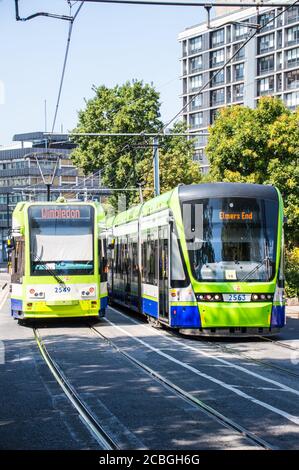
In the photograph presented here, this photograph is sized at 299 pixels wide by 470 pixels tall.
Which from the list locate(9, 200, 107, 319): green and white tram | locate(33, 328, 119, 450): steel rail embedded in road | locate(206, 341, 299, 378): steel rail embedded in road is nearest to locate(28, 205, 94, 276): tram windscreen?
locate(9, 200, 107, 319): green and white tram

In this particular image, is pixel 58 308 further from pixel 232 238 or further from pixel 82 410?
pixel 82 410

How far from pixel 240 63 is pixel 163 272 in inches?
3080

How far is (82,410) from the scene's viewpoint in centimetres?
907

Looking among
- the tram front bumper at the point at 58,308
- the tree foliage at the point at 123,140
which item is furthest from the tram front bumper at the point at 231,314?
the tree foliage at the point at 123,140

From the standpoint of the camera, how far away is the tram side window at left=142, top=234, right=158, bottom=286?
18.9 metres

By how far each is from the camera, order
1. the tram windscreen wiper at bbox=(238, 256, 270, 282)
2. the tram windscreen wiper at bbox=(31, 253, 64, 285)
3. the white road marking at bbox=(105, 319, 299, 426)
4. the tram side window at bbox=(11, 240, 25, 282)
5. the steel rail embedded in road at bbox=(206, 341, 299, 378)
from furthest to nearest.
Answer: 1. the tram side window at bbox=(11, 240, 25, 282)
2. the tram windscreen wiper at bbox=(31, 253, 64, 285)
3. the tram windscreen wiper at bbox=(238, 256, 270, 282)
4. the steel rail embedded in road at bbox=(206, 341, 299, 378)
5. the white road marking at bbox=(105, 319, 299, 426)

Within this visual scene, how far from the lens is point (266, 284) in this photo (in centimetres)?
1630

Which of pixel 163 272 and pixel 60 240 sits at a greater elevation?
pixel 60 240

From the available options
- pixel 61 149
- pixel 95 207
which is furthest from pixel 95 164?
pixel 61 149

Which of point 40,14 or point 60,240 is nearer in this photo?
point 40,14

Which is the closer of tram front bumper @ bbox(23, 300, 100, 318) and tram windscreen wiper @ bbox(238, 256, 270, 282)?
tram windscreen wiper @ bbox(238, 256, 270, 282)

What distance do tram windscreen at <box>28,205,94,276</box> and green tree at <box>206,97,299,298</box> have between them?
51.1 ft

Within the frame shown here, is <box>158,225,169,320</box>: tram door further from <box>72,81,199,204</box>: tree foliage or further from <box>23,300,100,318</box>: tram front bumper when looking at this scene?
<box>72,81,199,204</box>: tree foliage

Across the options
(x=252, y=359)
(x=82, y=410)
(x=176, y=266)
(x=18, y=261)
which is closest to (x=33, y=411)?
(x=82, y=410)
